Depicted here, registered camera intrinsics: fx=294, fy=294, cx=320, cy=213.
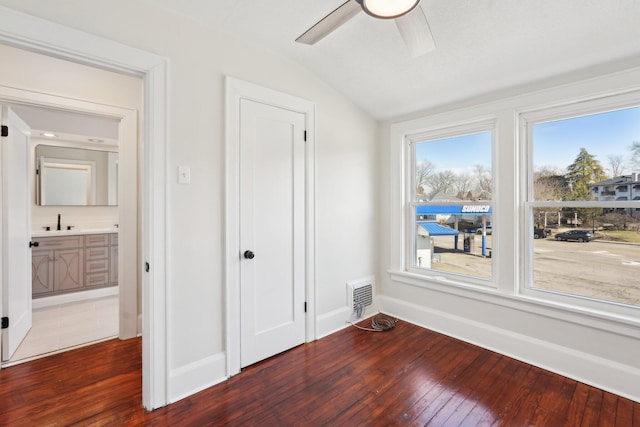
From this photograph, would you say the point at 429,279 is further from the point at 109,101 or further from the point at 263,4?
the point at 109,101

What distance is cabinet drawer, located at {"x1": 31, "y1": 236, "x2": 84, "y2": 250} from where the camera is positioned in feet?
11.6

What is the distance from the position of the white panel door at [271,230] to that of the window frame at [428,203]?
126 cm

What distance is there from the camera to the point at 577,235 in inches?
88.1

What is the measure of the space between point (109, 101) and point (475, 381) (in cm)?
377

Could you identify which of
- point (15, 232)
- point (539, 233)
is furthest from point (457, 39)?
point (15, 232)

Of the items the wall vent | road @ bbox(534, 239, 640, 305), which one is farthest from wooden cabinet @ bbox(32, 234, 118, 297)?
road @ bbox(534, 239, 640, 305)

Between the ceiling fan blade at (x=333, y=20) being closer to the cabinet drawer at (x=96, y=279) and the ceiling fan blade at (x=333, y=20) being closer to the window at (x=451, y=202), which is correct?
the window at (x=451, y=202)

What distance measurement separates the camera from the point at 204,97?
6.67 ft

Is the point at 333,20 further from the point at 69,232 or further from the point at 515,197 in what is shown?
the point at 69,232

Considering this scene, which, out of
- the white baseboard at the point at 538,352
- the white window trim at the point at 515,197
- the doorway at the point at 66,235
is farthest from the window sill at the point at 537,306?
the doorway at the point at 66,235

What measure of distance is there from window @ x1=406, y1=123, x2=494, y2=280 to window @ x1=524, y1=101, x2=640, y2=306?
0.36m

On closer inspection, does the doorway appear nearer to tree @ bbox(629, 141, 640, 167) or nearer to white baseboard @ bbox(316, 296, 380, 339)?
white baseboard @ bbox(316, 296, 380, 339)

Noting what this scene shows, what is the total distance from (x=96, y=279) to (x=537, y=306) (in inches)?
195

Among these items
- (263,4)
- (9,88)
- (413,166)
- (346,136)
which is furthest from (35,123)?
(413,166)
